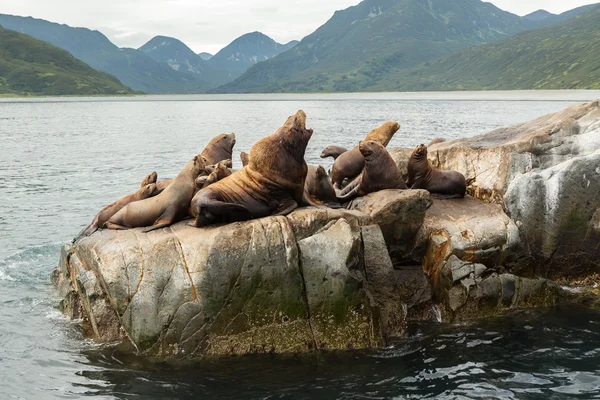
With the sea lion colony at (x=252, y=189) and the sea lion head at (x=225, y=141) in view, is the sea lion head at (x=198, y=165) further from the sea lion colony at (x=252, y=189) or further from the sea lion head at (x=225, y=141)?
the sea lion head at (x=225, y=141)

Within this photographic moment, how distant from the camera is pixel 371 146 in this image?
12.9m

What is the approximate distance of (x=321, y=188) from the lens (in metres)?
12.1

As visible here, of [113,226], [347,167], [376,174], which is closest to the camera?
[113,226]

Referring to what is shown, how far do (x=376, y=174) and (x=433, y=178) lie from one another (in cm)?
127

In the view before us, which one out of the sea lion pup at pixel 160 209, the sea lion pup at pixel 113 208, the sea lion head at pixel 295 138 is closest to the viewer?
the sea lion pup at pixel 160 209

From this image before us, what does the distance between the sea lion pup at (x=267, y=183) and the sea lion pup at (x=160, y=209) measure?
1.02ft

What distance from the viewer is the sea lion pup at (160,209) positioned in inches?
437

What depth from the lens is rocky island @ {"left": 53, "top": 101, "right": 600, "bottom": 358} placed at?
9711mm

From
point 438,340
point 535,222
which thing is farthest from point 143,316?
point 535,222

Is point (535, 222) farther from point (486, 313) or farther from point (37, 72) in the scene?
point (37, 72)

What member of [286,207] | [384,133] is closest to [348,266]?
[286,207]

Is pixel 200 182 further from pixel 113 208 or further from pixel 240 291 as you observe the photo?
pixel 240 291

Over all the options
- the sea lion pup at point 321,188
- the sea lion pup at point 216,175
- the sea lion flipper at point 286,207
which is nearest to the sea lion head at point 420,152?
the sea lion pup at point 321,188

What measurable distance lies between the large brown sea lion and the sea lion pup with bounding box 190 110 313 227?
6.18 ft
